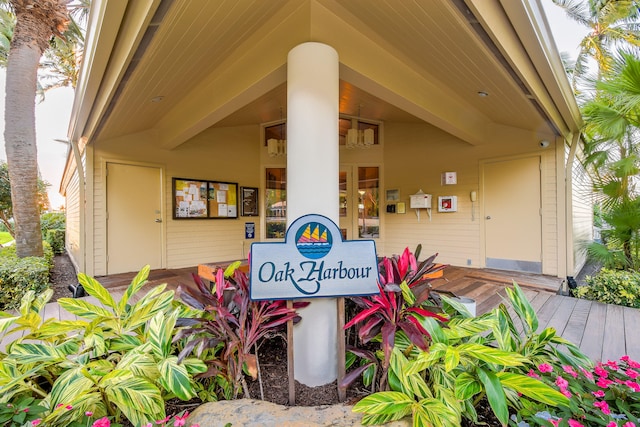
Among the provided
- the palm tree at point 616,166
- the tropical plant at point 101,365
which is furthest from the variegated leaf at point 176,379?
the palm tree at point 616,166

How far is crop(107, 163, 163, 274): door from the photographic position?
175 inches

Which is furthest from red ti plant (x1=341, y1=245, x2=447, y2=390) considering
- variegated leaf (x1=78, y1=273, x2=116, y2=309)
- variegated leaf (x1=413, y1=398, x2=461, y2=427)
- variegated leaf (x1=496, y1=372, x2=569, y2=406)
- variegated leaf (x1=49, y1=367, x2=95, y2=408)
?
variegated leaf (x1=78, y1=273, x2=116, y2=309)

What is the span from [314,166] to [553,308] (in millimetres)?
3162

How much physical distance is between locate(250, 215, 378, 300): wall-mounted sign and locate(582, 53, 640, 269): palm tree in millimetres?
3476

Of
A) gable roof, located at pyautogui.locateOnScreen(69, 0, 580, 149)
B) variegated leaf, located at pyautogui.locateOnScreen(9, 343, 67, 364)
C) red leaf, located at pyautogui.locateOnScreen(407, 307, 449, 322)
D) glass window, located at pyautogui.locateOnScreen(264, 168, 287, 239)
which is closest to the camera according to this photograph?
variegated leaf, located at pyautogui.locateOnScreen(9, 343, 67, 364)

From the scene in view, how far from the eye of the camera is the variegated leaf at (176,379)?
3.67 ft

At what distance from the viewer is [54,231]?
858 cm

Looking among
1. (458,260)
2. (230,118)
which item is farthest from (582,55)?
(230,118)

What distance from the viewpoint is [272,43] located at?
238 centimetres

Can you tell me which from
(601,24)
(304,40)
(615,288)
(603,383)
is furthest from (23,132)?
(601,24)

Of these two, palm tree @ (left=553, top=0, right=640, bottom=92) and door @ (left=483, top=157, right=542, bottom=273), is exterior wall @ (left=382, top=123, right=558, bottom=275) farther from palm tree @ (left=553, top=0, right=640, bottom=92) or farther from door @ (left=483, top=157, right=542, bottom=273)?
palm tree @ (left=553, top=0, right=640, bottom=92)

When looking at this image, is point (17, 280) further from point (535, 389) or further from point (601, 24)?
point (601, 24)

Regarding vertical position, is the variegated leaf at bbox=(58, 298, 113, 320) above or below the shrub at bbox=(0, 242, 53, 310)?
above

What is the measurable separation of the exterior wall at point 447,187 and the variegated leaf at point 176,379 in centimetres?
500
